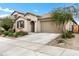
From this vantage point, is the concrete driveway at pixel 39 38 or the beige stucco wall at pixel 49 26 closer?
the beige stucco wall at pixel 49 26

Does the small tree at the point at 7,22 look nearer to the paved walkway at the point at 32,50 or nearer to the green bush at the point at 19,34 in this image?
the green bush at the point at 19,34

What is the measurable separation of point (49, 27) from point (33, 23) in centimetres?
58

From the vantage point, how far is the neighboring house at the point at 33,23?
11.6 feet

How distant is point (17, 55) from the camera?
121 inches

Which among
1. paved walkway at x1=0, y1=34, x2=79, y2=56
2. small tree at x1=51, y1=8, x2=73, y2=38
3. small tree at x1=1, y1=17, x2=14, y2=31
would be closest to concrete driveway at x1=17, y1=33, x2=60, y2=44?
paved walkway at x1=0, y1=34, x2=79, y2=56

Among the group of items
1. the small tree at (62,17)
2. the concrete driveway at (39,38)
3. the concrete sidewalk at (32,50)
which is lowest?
the concrete sidewalk at (32,50)

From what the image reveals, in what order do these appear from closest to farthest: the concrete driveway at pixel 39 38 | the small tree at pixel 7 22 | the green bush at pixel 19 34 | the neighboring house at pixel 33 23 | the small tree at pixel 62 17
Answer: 1. the small tree at pixel 62 17
2. the neighboring house at pixel 33 23
3. the concrete driveway at pixel 39 38
4. the green bush at pixel 19 34
5. the small tree at pixel 7 22

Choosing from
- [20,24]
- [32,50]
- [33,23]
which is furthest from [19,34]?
[32,50]

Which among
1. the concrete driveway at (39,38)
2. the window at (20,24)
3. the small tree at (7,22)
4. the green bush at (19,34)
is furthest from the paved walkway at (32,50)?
the small tree at (7,22)

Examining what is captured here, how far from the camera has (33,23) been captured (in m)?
3.83

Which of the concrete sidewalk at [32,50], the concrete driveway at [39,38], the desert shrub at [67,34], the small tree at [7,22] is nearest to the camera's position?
the concrete sidewalk at [32,50]

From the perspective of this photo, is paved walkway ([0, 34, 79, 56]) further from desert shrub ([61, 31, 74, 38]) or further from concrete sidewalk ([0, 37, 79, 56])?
desert shrub ([61, 31, 74, 38])

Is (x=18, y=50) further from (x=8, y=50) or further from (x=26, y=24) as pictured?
(x=26, y=24)

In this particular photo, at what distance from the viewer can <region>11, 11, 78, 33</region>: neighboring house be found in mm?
3539
